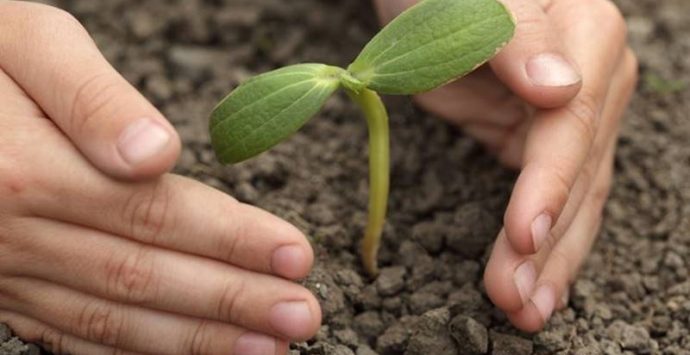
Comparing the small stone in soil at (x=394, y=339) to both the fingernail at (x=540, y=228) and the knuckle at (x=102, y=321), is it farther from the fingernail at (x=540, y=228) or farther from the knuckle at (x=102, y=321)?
the knuckle at (x=102, y=321)

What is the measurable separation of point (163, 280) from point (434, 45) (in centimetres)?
47

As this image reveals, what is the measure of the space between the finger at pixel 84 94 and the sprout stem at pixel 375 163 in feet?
1.04

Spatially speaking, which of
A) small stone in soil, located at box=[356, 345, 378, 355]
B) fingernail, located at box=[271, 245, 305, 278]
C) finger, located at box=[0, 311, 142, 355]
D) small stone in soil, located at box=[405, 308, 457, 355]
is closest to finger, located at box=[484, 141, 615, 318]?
small stone in soil, located at box=[405, 308, 457, 355]

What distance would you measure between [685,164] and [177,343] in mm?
1125

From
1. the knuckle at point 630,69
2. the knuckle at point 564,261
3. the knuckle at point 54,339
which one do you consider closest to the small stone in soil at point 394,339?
the knuckle at point 564,261

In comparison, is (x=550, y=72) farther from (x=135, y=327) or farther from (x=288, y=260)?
(x=135, y=327)

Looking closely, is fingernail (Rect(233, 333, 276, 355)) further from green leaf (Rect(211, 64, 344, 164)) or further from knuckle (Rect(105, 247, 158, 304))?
green leaf (Rect(211, 64, 344, 164))

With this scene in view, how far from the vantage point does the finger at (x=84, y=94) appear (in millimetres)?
1280

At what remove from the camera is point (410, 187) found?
1.96 metres

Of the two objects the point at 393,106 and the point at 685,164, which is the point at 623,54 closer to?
the point at 685,164

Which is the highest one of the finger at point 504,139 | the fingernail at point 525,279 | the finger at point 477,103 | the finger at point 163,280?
the finger at point 163,280

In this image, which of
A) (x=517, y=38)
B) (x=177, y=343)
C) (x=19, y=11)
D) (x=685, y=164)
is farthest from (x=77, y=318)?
(x=685, y=164)

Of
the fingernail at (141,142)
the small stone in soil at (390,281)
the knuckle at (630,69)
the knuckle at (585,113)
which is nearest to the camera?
the fingernail at (141,142)

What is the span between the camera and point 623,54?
6.37ft
